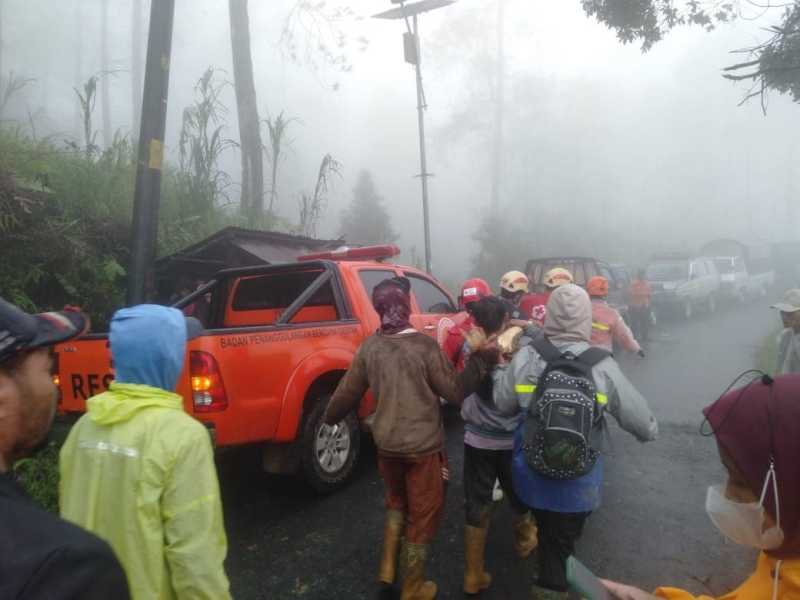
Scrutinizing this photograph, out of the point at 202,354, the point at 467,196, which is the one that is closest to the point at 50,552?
the point at 202,354

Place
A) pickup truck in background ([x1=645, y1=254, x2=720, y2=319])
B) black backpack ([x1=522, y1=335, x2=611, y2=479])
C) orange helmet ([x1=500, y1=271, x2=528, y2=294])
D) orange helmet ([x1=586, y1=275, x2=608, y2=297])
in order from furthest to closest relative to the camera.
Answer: pickup truck in background ([x1=645, y1=254, x2=720, y2=319]), orange helmet ([x1=586, y1=275, x2=608, y2=297]), orange helmet ([x1=500, y1=271, x2=528, y2=294]), black backpack ([x1=522, y1=335, x2=611, y2=479])

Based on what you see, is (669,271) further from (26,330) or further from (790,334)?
(26,330)

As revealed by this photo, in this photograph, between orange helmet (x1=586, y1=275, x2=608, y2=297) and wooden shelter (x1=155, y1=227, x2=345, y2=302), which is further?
wooden shelter (x1=155, y1=227, x2=345, y2=302)

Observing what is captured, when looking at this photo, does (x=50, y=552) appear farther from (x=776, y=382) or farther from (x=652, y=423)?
(x=652, y=423)

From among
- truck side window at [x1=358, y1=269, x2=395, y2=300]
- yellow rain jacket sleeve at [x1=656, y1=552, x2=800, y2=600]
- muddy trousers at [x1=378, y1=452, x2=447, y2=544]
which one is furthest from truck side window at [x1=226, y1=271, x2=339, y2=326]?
yellow rain jacket sleeve at [x1=656, y1=552, x2=800, y2=600]

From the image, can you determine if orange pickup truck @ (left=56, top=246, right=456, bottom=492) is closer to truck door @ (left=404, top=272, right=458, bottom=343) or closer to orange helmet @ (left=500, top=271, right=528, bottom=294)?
truck door @ (left=404, top=272, right=458, bottom=343)

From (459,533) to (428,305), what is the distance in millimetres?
2686

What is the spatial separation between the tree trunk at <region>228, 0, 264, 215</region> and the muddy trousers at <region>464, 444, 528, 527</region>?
1026 centimetres

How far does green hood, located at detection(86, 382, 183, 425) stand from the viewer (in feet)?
5.74

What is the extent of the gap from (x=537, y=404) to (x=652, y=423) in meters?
0.58

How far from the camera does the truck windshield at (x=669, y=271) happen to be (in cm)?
1606

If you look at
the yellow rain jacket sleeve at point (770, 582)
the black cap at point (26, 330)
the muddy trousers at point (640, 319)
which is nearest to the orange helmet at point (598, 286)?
the yellow rain jacket sleeve at point (770, 582)

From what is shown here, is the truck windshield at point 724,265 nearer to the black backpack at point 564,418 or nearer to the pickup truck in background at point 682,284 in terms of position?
the pickup truck in background at point 682,284

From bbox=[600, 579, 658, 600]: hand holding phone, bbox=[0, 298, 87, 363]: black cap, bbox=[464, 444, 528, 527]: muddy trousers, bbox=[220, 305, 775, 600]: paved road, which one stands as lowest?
bbox=[220, 305, 775, 600]: paved road
